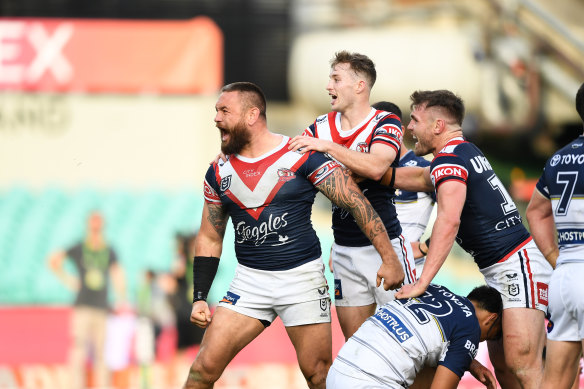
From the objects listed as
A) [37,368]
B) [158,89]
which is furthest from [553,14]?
[37,368]

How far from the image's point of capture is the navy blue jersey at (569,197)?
217 inches

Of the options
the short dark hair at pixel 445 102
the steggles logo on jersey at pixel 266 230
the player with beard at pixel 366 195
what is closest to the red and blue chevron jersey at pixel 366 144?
the player with beard at pixel 366 195

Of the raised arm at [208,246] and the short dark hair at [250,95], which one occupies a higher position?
the short dark hair at [250,95]

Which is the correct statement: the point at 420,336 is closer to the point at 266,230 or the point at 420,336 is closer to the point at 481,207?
the point at 481,207

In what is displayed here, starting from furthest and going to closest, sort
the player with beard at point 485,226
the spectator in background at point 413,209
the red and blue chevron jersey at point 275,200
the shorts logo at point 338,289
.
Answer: the spectator in background at point 413,209 → the shorts logo at point 338,289 → the red and blue chevron jersey at point 275,200 → the player with beard at point 485,226

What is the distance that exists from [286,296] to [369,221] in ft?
2.61

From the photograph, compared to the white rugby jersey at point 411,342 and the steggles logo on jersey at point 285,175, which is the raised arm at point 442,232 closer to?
the white rugby jersey at point 411,342

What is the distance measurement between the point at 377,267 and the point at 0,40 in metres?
12.2

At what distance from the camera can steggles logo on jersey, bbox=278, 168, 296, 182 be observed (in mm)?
6246

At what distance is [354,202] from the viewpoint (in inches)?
240

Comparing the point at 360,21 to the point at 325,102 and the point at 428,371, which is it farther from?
the point at 428,371

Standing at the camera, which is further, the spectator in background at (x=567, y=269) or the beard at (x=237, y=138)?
the beard at (x=237, y=138)

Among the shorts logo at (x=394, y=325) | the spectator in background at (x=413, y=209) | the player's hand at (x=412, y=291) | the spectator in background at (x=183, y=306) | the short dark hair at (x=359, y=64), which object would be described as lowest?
the spectator in background at (x=183, y=306)

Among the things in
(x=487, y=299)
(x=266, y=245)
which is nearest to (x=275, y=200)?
(x=266, y=245)
